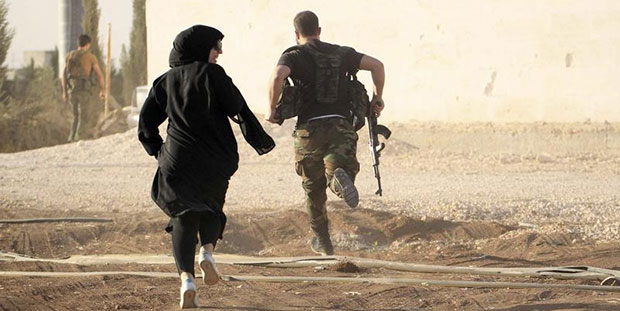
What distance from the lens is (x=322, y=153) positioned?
8359 mm

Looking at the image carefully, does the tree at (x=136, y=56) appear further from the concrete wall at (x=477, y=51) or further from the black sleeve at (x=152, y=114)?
the black sleeve at (x=152, y=114)

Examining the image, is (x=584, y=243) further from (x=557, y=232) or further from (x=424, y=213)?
(x=424, y=213)

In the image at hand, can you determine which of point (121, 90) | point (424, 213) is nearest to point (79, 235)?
point (424, 213)

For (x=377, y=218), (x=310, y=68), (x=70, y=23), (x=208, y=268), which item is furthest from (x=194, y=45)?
(x=70, y=23)

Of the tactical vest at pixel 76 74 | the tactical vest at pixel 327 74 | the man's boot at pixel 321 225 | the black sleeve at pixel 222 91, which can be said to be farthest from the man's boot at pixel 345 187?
the tactical vest at pixel 76 74

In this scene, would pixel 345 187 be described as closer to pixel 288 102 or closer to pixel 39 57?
pixel 288 102

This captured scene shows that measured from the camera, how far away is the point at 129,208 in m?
12.1

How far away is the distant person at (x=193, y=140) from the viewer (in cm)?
633

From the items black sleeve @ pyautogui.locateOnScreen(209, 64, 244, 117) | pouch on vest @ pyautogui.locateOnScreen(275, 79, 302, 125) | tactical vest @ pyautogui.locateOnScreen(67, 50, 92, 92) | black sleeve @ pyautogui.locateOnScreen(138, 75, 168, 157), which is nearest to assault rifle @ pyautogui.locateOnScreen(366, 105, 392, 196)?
pouch on vest @ pyautogui.locateOnScreen(275, 79, 302, 125)

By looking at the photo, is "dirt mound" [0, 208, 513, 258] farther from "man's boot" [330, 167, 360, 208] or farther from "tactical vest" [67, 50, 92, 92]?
"tactical vest" [67, 50, 92, 92]

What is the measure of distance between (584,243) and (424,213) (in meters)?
1.99

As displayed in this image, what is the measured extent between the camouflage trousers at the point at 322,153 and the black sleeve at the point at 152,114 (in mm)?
1983

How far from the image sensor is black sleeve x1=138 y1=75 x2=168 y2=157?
6.44 metres

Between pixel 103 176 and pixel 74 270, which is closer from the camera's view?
pixel 74 270
